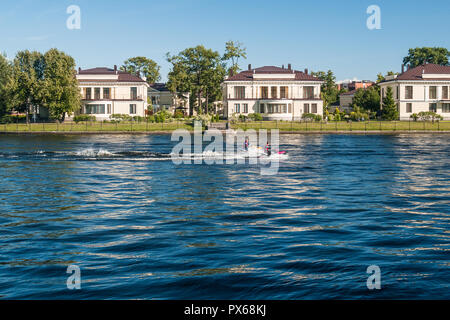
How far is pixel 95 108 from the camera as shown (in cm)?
10150

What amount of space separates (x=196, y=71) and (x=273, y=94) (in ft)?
68.4

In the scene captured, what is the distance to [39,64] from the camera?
95.7m

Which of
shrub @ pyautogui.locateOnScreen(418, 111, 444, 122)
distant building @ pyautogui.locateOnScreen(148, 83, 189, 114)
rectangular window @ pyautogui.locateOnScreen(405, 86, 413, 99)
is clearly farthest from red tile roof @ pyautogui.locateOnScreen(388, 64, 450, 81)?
distant building @ pyautogui.locateOnScreen(148, 83, 189, 114)

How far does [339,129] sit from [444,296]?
2904 inches

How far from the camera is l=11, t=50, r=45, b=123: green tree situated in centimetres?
9162

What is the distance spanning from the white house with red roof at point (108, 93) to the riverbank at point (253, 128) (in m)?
9.71

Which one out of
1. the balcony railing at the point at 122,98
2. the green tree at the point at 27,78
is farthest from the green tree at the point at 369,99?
the green tree at the point at 27,78

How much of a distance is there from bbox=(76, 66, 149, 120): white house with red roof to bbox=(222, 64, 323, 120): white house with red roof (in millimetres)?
17716

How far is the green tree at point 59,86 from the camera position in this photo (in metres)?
90.9

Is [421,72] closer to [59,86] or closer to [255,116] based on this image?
[255,116]

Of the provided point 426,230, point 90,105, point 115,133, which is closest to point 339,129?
point 115,133

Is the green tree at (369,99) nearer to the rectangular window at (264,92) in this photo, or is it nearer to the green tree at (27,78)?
the rectangular window at (264,92)

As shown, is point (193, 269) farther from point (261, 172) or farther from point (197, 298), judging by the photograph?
point (261, 172)

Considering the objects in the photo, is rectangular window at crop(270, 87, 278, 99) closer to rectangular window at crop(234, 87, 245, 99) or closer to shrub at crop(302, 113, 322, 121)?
rectangular window at crop(234, 87, 245, 99)
